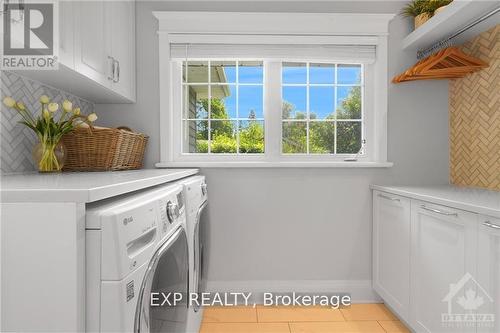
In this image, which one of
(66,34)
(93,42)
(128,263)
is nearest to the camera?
(128,263)

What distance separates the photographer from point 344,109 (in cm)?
276

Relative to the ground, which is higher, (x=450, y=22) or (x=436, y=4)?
(x=436, y=4)

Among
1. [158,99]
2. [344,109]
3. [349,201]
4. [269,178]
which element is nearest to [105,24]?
[158,99]

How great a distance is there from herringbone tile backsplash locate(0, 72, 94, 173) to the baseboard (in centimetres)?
147

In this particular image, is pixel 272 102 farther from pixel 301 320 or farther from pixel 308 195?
pixel 301 320

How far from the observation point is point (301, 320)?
231 centimetres

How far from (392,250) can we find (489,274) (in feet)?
2.87

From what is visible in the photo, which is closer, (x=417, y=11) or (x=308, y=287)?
(x=417, y=11)

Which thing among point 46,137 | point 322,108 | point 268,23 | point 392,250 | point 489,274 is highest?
point 268,23

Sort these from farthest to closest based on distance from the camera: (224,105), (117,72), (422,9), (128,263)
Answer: (224,105), (422,9), (117,72), (128,263)

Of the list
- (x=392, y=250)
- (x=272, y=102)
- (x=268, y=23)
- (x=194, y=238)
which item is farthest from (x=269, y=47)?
(x=392, y=250)

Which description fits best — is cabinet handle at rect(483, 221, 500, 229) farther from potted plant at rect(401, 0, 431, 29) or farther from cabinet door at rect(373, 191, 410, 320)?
potted plant at rect(401, 0, 431, 29)

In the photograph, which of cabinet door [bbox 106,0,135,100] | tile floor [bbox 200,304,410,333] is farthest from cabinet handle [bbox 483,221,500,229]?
cabinet door [bbox 106,0,135,100]

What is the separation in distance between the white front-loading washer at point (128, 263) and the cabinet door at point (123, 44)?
4.26ft
